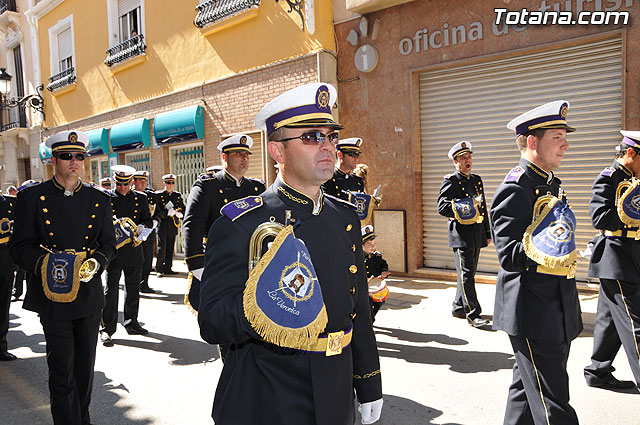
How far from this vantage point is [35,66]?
22.5 metres

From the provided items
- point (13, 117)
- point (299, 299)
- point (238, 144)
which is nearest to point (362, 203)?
point (238, 144)

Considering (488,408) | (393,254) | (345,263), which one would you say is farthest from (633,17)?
(345,263)

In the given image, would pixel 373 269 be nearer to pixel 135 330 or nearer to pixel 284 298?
pixel 135 330

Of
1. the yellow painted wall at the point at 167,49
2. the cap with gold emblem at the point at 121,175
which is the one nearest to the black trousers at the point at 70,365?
the cap with gold emblem at the point at 121,175

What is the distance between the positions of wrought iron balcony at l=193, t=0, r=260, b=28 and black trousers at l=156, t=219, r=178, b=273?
5250mm

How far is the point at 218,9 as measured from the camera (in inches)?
507

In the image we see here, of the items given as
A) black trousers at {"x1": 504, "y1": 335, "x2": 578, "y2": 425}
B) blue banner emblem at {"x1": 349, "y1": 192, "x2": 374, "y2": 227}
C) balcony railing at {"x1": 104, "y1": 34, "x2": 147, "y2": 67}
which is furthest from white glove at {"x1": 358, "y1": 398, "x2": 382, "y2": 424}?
balcony railing at {"x1": 104, "y1": 34, "x2": 147, "y2": 67}

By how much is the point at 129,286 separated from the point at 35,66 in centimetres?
1971

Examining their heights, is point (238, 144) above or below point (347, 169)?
above

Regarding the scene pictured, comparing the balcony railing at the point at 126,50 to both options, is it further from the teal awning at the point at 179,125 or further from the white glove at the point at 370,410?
the white glove at the point at 370,410

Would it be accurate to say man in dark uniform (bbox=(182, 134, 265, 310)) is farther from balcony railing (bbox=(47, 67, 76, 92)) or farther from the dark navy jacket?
balcony railing (bbox=(47, 67, 76, 92))

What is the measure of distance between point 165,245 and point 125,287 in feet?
15.4

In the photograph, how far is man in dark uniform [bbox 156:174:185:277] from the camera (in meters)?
11.6

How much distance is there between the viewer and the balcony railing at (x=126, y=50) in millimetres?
15781
